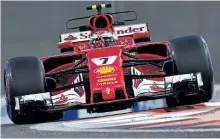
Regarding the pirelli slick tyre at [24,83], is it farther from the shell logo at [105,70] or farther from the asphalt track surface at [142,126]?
the shell logo at [105,70]

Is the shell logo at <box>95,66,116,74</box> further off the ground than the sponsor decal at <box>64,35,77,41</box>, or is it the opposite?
the sponsor decal at <box>64,35,77,41</box>

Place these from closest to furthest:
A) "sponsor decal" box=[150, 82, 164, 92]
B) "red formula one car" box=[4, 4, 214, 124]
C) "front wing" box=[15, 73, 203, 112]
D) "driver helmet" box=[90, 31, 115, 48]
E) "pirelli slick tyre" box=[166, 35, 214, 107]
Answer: "front wing" box=[15, 73, 203, 112] → "red formula one car" box=[4, 4, 214, 124] → "pirelli slick tyre" box=[166, 35, 214, 107] → "sponsor decal" box=[150, 82, 164, 92] → "driver helmet" box=[90, 31, 115, 48]

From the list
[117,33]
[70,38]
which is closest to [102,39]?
[117,33]

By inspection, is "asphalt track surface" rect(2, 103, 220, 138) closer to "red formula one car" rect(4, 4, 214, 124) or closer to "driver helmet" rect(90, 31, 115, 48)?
"red formula one car" rect(4, 4, 214, 124)

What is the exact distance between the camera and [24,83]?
8.66 m

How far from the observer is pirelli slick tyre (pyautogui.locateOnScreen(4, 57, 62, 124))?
8656mm

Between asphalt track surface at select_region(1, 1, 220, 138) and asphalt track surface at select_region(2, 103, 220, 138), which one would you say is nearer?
asphalt track surface at select_region(2, 103, 220, 138)

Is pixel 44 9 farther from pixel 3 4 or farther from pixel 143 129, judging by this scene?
pixel 143 129

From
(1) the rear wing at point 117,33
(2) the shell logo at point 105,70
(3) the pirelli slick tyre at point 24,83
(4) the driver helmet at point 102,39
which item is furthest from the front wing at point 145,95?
(1) the rear wing at point 117,33

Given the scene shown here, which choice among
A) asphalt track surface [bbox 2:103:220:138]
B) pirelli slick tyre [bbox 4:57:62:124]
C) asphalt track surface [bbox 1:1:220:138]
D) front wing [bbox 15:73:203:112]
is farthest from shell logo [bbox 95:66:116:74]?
asphalt track surface [bbox 1:1:220:138]

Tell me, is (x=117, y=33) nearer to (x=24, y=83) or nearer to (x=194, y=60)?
(x=194, y=60)

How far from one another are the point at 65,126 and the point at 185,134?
6.77ft

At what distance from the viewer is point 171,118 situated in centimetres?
812

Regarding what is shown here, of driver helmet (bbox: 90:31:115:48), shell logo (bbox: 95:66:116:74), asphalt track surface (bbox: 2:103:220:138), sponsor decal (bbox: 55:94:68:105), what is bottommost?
asphalt track surface (bbox: 2:103:220:138)
